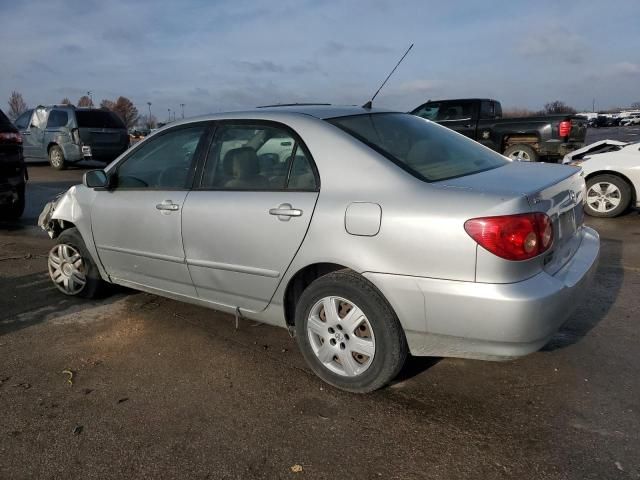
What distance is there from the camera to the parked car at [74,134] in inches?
578

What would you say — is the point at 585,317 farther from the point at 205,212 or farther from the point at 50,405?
the point at 50,405

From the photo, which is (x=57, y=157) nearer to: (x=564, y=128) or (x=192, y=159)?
(x=564, y=128)

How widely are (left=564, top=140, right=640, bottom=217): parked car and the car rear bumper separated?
564cm

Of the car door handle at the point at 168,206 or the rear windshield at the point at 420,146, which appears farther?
the car door handle at the point at 168,206

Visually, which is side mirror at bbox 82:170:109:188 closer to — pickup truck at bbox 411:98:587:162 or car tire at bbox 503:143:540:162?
pickup truck at bbox 411:98:587:162

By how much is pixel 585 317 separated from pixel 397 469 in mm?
2302

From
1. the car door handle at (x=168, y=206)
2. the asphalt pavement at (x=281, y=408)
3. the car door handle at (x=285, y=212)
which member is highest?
the car door handle at (x=285, y=212)

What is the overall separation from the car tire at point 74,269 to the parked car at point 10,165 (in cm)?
357

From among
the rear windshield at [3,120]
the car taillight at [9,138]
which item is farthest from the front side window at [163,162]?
the rear windshield at [3,120]

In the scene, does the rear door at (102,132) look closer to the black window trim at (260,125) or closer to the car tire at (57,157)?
the car tire at (57,157)

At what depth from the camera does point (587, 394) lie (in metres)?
2.97

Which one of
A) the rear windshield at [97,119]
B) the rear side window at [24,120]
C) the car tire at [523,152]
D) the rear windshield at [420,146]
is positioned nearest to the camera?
the rear windshield at [420,146]

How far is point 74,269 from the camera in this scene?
4.66 meters

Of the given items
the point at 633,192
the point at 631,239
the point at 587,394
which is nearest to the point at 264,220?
the point at 587,394
